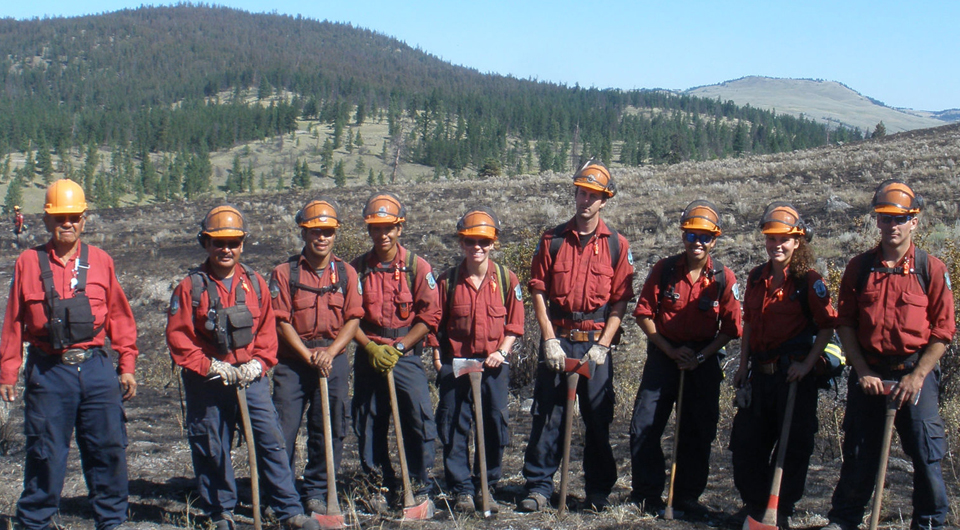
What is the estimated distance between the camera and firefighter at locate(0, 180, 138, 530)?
12.9 feet

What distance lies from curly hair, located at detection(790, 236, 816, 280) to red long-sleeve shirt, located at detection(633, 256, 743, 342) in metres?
0.39

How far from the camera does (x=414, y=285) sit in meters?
4.76

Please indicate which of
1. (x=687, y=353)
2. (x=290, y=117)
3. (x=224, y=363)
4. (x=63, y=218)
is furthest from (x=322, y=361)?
(x=290, y=117)

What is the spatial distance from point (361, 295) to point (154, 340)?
10.1m

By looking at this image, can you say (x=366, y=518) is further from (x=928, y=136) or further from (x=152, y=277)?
(x=928, y=136)

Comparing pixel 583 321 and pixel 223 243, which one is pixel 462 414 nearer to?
pixel 583 321

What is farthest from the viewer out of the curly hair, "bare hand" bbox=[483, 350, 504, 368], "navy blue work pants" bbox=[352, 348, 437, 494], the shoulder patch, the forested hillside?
the forested hillside

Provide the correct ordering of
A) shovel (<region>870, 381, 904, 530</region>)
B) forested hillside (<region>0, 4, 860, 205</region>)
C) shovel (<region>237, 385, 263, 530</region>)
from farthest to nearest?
forested hillside (<region>0, 4, 860, 205</region>), shovel (<region>237, 385, 263, 530</region>), shovel (<region>870, 381, 904, 530</region>)

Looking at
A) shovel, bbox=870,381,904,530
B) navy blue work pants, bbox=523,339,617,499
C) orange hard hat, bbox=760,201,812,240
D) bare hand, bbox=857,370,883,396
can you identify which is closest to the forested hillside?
navy blue work pants, bbox=523,339,617,499

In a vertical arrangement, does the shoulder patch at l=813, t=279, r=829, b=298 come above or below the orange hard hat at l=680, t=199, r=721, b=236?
below

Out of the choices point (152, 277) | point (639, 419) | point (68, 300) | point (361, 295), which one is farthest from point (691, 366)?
point (152, 277)

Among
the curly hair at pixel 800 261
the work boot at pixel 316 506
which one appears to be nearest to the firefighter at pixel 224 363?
the work boot at pixel 316 506

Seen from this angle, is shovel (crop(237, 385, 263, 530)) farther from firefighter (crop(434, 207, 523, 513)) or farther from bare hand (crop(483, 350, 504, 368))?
bare hand (crop(483, 350, 504, 368))

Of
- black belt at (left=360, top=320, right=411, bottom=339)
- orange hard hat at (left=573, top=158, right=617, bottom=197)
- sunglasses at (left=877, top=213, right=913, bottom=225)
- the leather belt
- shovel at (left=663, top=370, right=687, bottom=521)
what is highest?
orange hard hat at (left=573, top=158, right=617, bottom=197)
